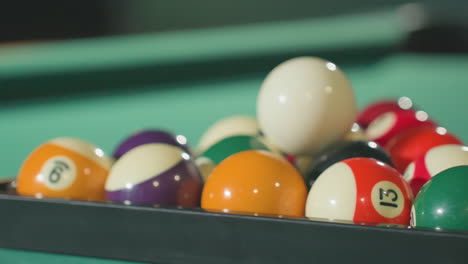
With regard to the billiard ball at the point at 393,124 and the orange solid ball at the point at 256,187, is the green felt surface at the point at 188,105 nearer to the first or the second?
the billiard ball at the point at 393,124

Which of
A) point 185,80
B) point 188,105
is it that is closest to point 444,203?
point 188,105

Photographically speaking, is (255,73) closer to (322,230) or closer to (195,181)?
(195,181)

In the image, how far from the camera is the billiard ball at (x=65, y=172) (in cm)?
145

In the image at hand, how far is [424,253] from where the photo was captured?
990mm

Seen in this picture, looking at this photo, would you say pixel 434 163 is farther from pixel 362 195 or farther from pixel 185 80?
pixel 185 80

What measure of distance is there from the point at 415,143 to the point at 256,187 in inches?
22.2

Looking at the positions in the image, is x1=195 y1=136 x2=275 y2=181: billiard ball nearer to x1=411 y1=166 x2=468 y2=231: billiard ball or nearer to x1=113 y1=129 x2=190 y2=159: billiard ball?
x1=113 y1=129 x2=190 y2=159: billiard ball

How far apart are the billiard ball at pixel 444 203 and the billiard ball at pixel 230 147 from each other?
1.73ft

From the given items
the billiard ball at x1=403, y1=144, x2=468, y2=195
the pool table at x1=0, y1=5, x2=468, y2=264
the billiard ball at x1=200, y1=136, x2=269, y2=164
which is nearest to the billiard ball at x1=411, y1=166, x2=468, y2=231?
the billiard ball at x1=403, y1=144, x2=468, y2=195

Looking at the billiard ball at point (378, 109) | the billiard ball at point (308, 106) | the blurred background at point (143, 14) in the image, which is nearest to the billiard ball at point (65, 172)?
the billiard ball at point (308, 106)

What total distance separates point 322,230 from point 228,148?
61 centimetres

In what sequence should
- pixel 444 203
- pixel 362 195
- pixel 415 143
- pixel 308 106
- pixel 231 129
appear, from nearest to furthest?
pixel 444 203, pixel 362 195, pixel 308 106, pixel 415 143, pixel 231 129

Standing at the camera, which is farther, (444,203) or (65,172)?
(65,172)

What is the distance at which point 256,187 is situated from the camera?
1.31 m
